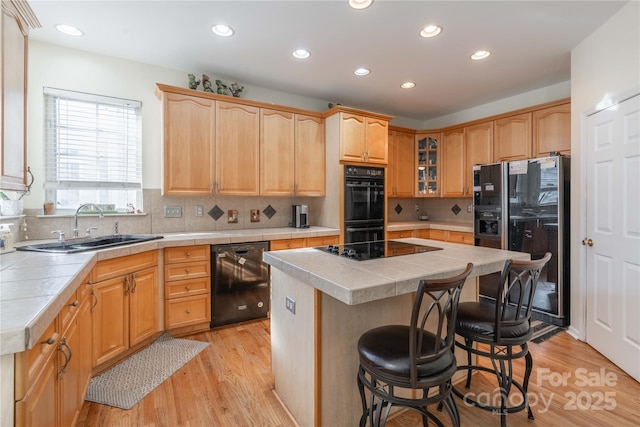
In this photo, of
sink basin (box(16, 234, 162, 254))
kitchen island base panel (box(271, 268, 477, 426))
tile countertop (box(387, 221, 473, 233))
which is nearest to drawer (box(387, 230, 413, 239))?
tile countertop (box(387, 221, 473, 233))

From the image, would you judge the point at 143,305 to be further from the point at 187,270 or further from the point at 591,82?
the point at 591,82

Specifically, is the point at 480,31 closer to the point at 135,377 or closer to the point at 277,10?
the point at 277,10

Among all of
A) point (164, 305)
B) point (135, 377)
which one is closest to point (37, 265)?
point (135, 377)

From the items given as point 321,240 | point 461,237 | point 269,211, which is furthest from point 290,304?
point 461,237

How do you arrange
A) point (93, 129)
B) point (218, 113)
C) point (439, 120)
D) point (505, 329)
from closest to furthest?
point (505, 329) → point (93, 129) → point (218, 113) → point (439, 120)

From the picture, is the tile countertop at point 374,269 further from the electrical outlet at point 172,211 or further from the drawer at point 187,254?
the electrical outlet at point 172,211

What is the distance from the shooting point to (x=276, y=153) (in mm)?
3629

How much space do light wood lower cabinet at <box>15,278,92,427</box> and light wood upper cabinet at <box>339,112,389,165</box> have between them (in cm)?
294

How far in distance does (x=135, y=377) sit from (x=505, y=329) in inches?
96.4

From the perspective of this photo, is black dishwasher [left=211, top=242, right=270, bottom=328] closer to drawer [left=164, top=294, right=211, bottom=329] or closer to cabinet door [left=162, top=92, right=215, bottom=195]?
drawer [left=164, top=294, right=211, bottom=329]

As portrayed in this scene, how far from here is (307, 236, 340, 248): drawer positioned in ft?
11.5

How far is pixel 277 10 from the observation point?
7.57ft

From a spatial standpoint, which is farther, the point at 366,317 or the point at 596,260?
the point at 596,260

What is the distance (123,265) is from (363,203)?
2676 millimetres
